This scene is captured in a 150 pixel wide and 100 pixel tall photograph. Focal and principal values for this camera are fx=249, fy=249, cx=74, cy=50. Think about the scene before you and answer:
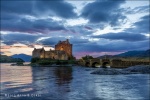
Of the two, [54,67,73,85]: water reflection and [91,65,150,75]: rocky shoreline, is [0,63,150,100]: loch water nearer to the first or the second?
[54,67,73,85]: water reflection

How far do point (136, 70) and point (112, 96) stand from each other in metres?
75.7

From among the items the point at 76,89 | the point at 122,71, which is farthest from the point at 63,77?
the point at 76,89

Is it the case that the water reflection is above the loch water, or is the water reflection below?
above

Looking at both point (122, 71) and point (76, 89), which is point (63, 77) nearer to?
point (122, 71)

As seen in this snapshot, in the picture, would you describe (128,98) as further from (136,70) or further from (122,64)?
(122,64)

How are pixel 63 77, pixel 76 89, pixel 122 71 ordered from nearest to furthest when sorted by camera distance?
pixel 76 89
pixel 63 77
pixel 122 71

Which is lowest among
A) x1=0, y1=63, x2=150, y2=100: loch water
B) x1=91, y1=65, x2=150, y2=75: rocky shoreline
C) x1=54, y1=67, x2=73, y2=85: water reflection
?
x1=0, y1=63, x2=150, y2=100: loch water

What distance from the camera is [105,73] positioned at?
326 feet

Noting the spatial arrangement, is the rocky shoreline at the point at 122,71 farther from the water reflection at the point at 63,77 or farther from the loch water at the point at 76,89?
the loch water at the point at 76,89

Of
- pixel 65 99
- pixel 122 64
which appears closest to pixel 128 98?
pixel 65 99

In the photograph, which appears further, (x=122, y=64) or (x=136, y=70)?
(x=122, y=64)

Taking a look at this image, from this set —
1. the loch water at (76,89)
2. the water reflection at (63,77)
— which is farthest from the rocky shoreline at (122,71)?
the loch water at (76,89)

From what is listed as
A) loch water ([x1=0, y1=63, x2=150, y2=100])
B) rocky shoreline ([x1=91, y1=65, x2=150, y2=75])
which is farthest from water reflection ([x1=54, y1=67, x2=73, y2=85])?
rocky shoreline ([x1=91, y1=65, x2=150, y2=75])

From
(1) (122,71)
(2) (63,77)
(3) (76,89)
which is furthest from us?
(1) (122,71)
